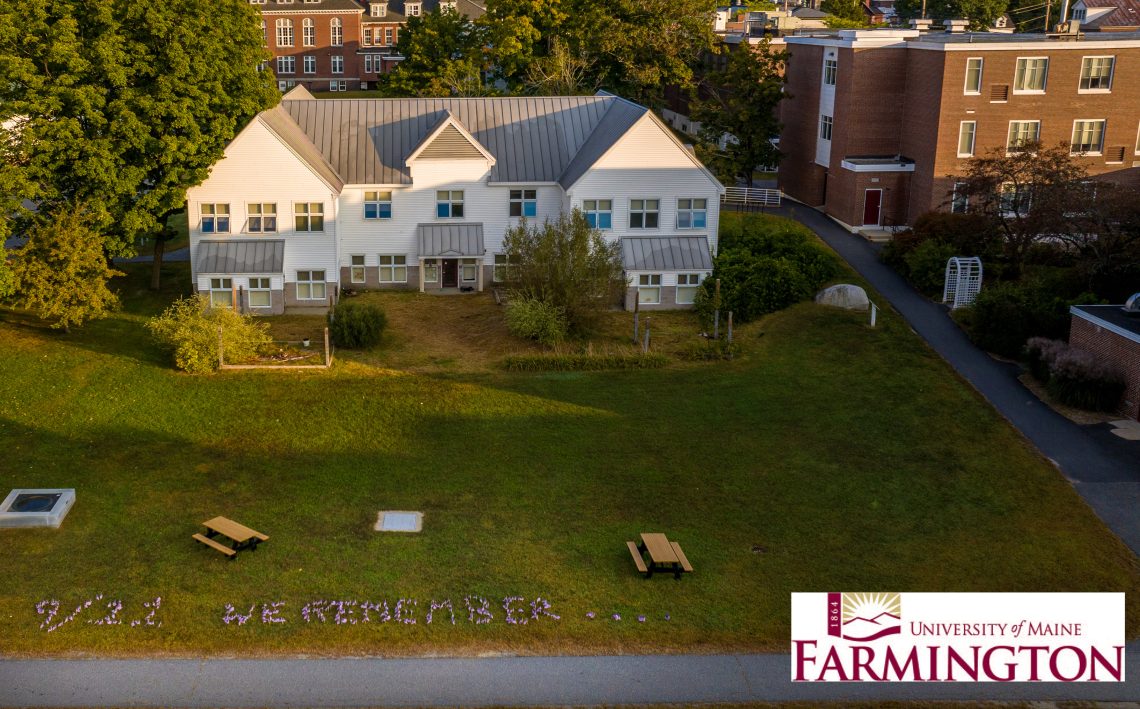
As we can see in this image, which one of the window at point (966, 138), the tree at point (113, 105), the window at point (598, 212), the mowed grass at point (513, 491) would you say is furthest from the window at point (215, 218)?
the window at point (966, 138)

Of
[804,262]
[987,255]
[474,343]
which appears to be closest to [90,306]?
[474,343]

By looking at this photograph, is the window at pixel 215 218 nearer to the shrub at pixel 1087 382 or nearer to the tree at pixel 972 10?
the shrub at pixel 1087 382

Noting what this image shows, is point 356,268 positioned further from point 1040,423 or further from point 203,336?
point 1040,423

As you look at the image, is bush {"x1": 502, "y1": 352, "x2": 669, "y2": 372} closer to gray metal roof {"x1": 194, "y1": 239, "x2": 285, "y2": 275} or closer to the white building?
the white building

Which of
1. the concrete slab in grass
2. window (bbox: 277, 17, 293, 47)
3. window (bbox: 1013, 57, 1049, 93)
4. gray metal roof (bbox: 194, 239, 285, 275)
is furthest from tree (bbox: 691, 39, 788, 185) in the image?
window (bbox: 277, 17, 293, 47)

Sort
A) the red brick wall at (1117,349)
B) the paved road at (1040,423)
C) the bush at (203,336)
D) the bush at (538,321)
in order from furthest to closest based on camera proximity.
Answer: the bush at (538,321) < the bush at (203,336) < the red brick wall at (1117,349) < the paved road at (1040,423)

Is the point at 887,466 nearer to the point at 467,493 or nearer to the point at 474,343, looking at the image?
the point at 467,493

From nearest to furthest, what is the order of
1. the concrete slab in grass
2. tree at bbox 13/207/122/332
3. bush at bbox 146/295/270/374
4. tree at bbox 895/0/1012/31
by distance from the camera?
the concrete slab in grass < bush at bbox 146/295/270/374 < tree at bbox 13/207/122/332 < tree at bbox 895/0/1012/31
